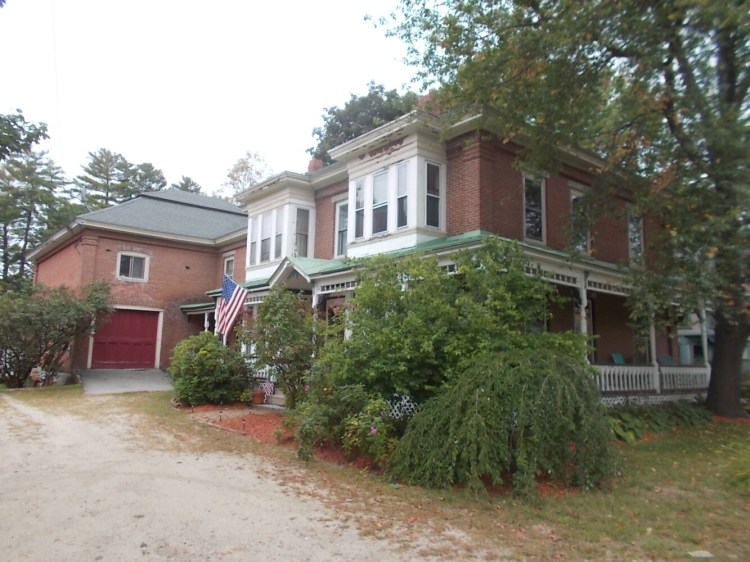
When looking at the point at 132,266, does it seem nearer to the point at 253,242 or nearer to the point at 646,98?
the point at 253,242

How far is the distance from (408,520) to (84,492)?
370 centimetres

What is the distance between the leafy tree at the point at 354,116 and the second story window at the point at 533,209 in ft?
67.8

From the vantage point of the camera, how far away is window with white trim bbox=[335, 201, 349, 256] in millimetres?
16266

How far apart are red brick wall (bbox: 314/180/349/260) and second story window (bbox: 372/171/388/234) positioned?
2.23 m

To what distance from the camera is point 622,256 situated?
16.5 meters

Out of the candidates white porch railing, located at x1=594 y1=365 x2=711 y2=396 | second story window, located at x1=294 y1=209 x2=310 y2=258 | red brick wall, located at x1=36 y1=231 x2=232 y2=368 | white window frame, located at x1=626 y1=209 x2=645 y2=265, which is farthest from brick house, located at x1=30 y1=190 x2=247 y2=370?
white porch railing, located at x1=594 y1=365 x2=711 y2=396

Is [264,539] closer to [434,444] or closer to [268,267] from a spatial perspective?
[434,444]

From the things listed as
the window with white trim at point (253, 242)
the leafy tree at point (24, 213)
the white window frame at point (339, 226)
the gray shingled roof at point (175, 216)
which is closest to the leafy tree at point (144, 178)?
the leafy tree at point (24, 213)

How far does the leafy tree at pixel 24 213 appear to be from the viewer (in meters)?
37.0

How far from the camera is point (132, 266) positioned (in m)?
21.7

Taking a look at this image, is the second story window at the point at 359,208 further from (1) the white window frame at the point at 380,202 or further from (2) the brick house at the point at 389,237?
(1) the white window frame at the point at 380,202

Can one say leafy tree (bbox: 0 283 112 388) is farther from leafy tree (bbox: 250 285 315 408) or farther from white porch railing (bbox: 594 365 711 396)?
white porch railing (bbox: 594 365 711 396)

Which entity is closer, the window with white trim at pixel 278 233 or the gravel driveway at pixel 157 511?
the gravel driveway at pixel 157 511

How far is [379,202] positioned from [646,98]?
682 cm
